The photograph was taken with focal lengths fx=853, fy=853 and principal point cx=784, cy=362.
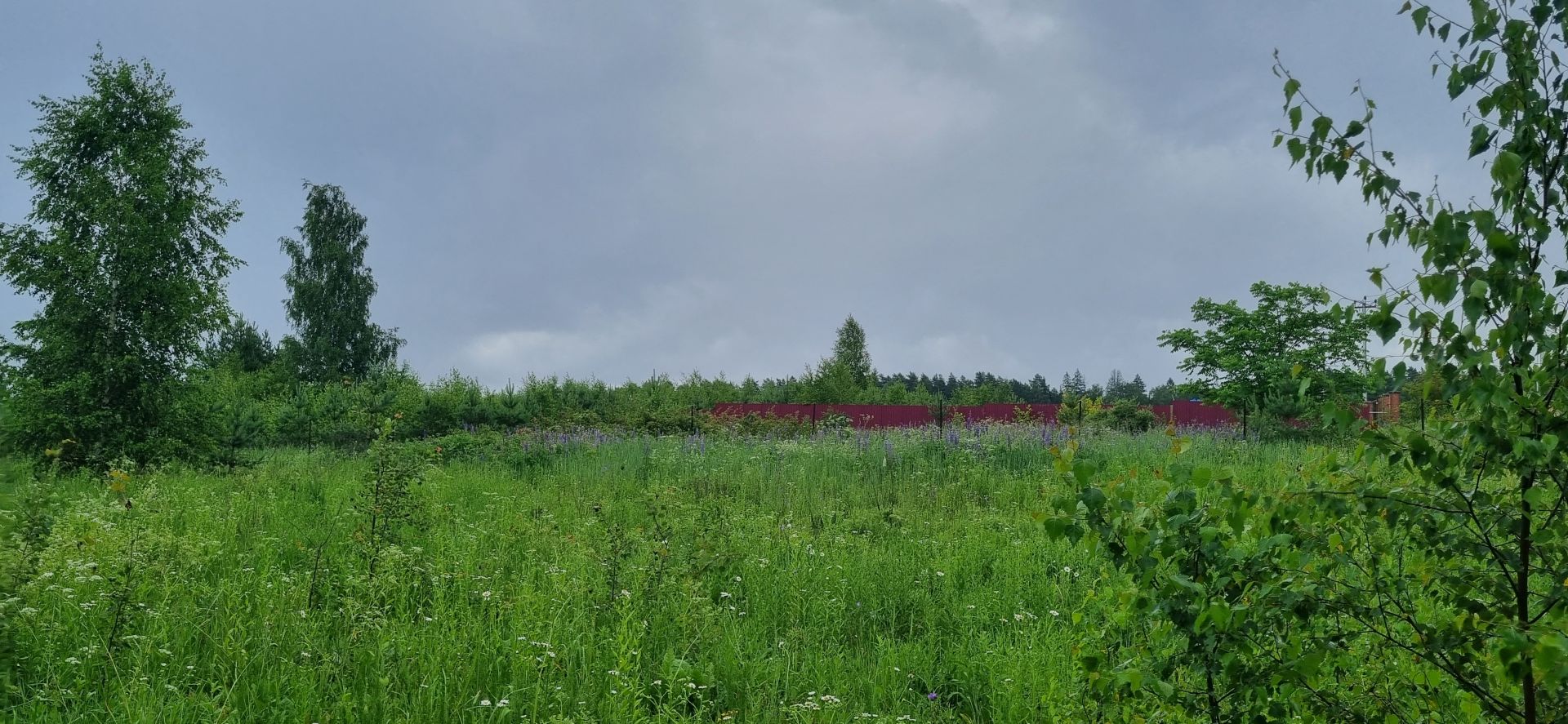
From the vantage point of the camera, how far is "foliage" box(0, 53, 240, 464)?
1345cm

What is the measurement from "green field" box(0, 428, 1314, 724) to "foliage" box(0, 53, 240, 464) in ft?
25.2

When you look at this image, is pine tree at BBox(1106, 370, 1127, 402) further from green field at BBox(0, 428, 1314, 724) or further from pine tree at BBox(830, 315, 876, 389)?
green field at BBox(0, 428, 1314, 724)

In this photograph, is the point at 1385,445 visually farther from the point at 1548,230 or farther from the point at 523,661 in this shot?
the point at 523,661

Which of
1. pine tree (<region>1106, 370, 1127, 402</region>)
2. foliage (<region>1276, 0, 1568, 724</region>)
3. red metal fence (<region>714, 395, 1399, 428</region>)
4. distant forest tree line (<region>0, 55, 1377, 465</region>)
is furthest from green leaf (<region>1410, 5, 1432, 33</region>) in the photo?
pine tree (<region>1106, 370, 1127, 402</region>)

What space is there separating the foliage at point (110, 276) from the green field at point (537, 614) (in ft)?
25.2

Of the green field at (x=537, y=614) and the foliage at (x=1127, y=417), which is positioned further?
the foliage at (x=1127, y=417)

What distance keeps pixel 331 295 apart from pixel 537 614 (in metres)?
34.2

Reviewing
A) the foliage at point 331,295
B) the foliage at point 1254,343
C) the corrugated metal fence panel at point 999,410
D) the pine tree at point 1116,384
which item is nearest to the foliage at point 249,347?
the foliage at point 331,295

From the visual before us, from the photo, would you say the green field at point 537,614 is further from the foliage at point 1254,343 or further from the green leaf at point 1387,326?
the foliage at point 1254,343

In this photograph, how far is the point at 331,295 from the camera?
110 ft

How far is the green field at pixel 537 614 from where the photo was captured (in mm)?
3260

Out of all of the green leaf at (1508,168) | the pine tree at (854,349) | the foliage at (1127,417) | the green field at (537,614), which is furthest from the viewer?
the pine tree at (854,349)

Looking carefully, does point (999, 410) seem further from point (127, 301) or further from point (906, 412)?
point (127, 301)

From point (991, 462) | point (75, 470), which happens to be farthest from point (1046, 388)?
point (75, 470)
